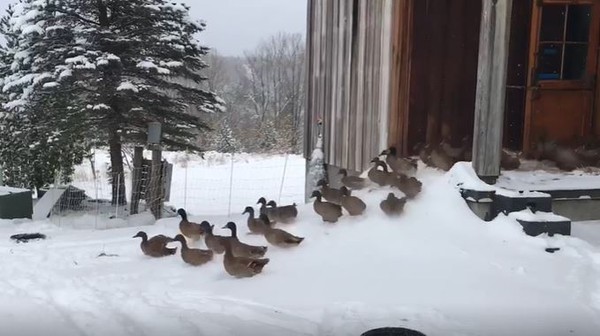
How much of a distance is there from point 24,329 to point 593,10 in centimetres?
529

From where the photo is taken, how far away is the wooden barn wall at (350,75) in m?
5.54

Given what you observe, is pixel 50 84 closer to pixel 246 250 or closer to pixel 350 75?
pixel 350 75

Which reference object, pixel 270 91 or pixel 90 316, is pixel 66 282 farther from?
pixel 270 91

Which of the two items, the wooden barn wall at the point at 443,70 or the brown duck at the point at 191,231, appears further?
the wooden barn wall at the point at 443,70

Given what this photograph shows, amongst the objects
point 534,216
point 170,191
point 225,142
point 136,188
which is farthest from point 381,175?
point 225,142

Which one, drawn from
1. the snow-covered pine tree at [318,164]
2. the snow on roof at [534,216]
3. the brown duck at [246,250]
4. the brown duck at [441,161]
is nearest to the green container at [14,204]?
the snow-covered pine tree at [318,164]

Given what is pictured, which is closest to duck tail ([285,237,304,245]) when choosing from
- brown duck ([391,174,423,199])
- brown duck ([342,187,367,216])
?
brown duck ([342,187,367,216])

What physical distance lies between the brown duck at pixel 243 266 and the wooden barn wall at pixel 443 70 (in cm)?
231

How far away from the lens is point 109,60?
11797 mm

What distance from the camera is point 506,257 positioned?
3717 millimetres

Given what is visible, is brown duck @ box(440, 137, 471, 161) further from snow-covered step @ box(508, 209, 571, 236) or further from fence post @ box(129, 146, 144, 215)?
fence post @ box(129, 146, 144, 215)

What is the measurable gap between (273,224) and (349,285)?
1.31 meters

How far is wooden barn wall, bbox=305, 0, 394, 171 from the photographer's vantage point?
18.2 feet

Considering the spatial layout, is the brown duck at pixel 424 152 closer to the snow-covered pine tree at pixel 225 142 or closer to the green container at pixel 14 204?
the green container at pixel 14 204
